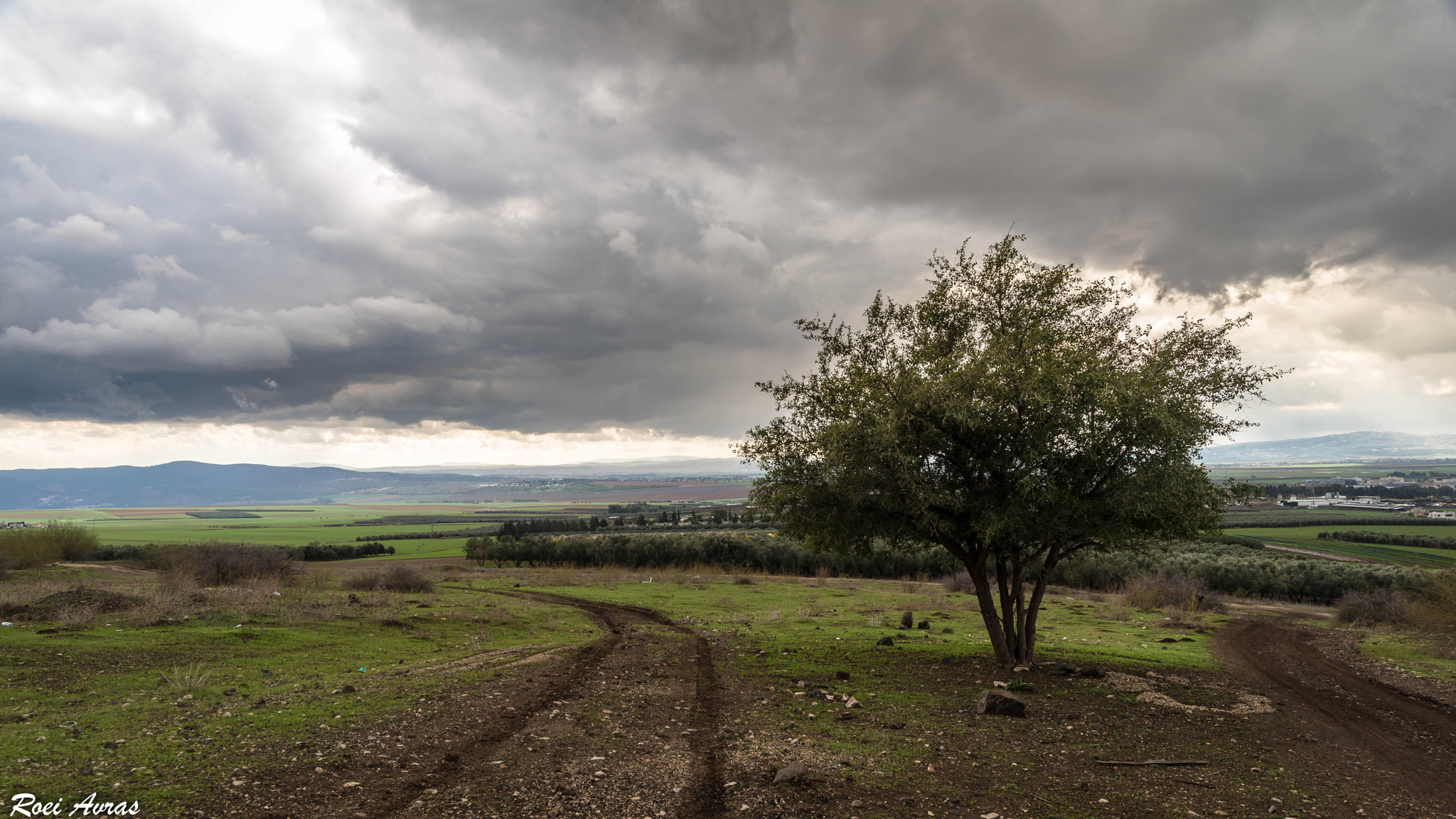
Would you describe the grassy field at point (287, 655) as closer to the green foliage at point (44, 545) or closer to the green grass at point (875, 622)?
the green grass at point (875, 622)

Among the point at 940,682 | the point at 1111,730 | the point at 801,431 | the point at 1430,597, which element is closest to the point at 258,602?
the point at 801,431

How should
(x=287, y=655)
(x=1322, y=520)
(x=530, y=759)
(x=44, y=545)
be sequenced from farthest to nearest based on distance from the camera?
(x=1322, y=520)
(x=44, y=545)
(x=287, y=655)
(x=530, y=759)

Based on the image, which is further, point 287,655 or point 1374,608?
point 1374,608

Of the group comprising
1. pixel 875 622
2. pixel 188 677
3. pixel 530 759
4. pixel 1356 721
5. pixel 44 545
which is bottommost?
pixel 875 622

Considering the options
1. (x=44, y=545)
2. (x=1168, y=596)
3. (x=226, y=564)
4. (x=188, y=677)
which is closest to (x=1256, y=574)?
(x=1168, y=596)

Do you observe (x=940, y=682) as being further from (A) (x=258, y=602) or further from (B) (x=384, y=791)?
(A) (x=258, y=602)

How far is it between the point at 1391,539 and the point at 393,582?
144m

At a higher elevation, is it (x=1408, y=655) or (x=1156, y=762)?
(x=1156, y=762)

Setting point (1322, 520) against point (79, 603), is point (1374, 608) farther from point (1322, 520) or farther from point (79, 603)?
point (1322, 520)

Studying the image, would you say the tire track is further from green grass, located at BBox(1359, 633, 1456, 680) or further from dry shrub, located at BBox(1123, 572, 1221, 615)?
dry shrub, located at BBox(1123, 572, 1221, 615)

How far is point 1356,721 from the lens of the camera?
58.1 feet

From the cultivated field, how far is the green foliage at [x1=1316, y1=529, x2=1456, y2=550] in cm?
9929

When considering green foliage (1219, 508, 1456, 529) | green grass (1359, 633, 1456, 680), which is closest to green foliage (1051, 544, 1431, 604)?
green grass (1359, 633, 1456, 680)

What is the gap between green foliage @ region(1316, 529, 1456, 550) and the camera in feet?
311
